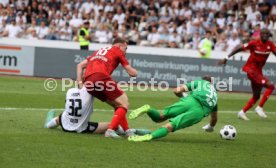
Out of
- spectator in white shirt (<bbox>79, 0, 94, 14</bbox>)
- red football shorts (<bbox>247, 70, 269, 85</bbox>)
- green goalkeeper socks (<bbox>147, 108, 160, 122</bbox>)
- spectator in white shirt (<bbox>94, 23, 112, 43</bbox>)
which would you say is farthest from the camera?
spectator in white shirt (<bbox>79, 0, 94, 14</bbox>)

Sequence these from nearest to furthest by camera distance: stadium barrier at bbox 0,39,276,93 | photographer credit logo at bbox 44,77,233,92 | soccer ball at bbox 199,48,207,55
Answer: photographer credit logo at bbox 44,77,233,92
stadium barrier at bbox 0,39,276,93
soccer ball at bbox 199,48,207,55

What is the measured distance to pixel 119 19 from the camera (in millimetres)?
32781

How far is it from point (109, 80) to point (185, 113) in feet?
4.91

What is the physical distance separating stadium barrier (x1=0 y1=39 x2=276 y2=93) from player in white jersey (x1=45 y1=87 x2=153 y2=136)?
14.2m

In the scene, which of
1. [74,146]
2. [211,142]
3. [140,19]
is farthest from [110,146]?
[140,19]

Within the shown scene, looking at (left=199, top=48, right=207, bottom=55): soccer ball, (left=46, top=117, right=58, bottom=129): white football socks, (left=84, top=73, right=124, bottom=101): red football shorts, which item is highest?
(left=84, top=73, right=124, bottom=101): red football shorts

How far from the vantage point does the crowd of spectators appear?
3039cm

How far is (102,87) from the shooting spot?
12969 mm

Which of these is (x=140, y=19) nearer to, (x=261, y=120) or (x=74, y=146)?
(x=261, y=120)

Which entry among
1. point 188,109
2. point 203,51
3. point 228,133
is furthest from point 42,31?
point 188,109

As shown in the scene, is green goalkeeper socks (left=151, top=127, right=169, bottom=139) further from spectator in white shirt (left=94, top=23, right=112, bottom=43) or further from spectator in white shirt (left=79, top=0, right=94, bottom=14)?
spectator in white shirt (left=79, top=0, right=94, bottom=14)

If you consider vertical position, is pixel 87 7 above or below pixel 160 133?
below

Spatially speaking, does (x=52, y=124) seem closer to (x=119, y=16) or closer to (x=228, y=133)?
(x=228, y=133)

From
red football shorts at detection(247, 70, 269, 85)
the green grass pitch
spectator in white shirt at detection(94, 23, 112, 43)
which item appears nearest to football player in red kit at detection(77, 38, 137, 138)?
the green grass pitch
